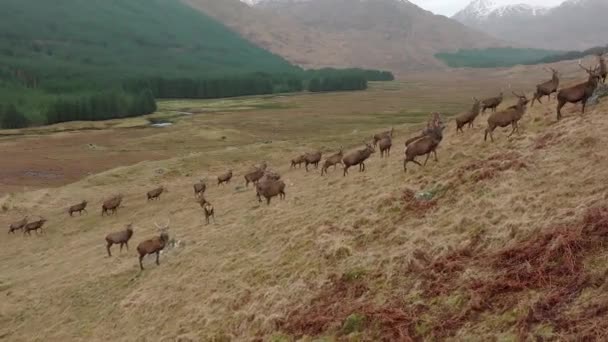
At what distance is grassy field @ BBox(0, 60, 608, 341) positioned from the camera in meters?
11.6

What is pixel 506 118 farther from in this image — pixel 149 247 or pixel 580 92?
pixel 149 247

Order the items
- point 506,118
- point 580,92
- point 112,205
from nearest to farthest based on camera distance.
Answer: point 580,92 → point 506,118 → point 112,205

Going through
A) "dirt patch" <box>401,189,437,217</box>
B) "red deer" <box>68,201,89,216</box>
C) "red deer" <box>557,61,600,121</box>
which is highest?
"red deer" <box>557,61,600,121</box>

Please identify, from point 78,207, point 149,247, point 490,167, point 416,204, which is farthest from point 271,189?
point 78,207

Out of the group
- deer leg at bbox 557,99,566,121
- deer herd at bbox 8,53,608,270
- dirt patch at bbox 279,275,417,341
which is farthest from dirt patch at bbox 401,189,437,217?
deer leg at bbox 557,99,566,121

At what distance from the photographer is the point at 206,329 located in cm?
1555

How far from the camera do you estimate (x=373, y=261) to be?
594 inches

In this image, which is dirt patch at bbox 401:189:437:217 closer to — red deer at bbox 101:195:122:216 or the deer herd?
the deer herd

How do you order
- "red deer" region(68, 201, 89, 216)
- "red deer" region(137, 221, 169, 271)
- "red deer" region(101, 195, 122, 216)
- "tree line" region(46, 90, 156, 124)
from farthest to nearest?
"tree line" region(46, 90, 156, 124) < "red deer" region(68, 201, 89, 216) < "red deer" region(101, 195, 122, 216) < "red deer" region(137, 221, 169, 271)

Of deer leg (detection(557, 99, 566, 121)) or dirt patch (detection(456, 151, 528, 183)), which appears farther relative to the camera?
deer leg (detection(557, 99, 566, 121))

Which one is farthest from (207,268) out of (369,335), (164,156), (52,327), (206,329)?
(164,156)

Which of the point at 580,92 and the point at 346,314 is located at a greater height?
the point at 580,92

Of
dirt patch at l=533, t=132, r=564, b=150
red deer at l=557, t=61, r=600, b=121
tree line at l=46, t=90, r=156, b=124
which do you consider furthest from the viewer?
tree line at l=46, t=90, r=156, b=124

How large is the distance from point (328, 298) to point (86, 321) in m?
10.5
